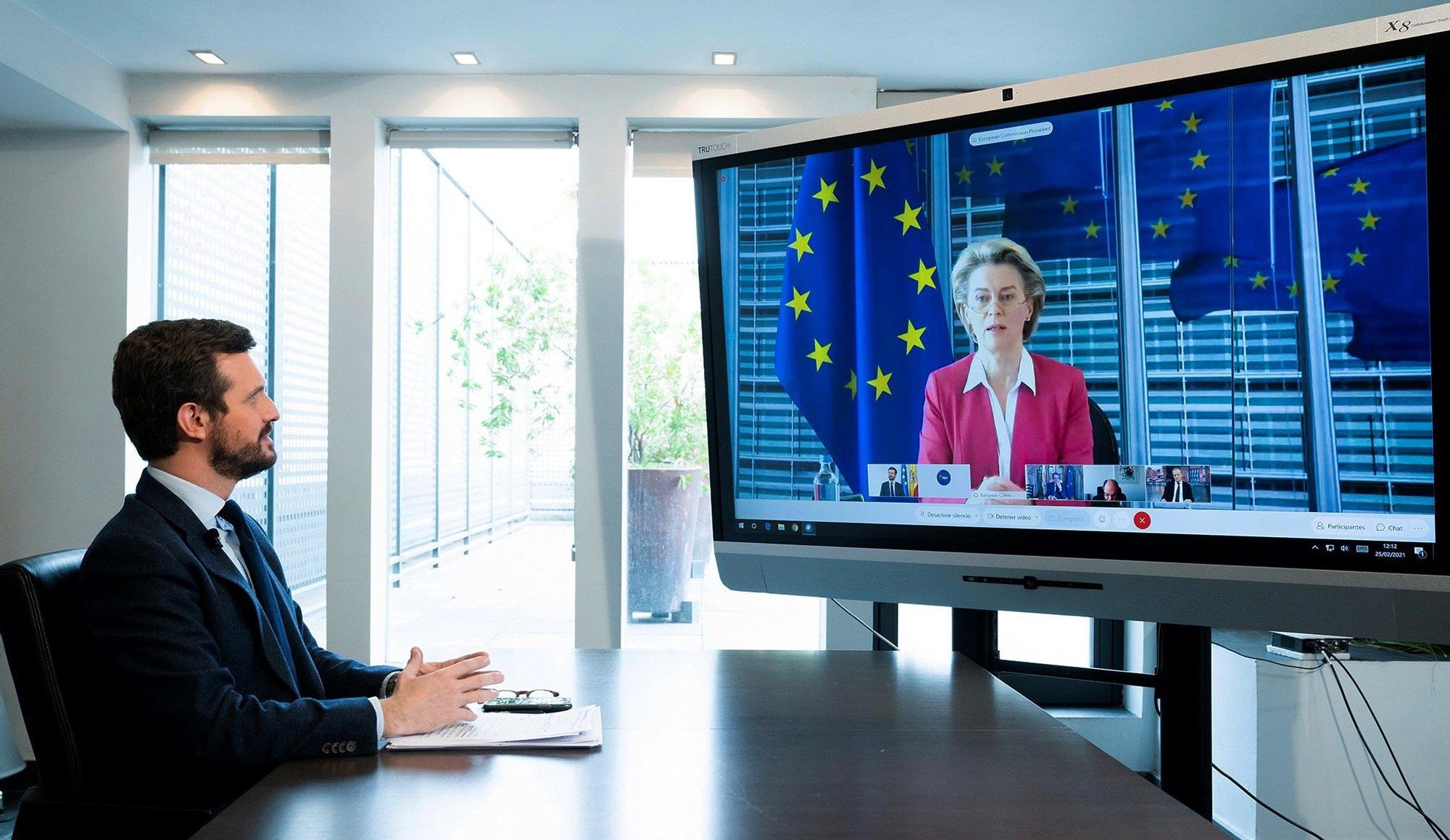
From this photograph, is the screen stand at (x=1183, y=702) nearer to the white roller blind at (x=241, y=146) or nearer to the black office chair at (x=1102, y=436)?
the black office chair at (x=1102, y=436)

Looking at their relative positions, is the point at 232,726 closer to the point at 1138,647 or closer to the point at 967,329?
the point at 967,329

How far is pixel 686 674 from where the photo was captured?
5.83 feet

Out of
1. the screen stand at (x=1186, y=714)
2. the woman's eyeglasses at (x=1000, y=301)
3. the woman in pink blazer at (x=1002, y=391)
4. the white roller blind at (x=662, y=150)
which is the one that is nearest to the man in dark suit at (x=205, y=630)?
the woman in pink blazer at (x=1002, y=391)

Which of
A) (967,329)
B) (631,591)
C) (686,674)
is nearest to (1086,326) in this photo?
(967,329)

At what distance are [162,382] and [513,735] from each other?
0.90 meters

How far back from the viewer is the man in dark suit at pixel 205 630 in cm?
130

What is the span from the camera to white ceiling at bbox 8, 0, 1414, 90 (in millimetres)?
3217

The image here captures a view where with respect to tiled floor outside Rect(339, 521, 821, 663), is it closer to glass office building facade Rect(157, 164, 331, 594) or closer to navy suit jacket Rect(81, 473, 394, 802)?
glass office building facade Rect(157, 164, 331, 594)

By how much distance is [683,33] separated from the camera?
343 centimetres

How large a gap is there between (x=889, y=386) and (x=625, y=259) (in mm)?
2075

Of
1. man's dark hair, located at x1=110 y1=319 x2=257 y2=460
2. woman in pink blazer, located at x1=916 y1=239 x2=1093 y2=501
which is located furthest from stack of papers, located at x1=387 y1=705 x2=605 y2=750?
woman in pink blazer, located at x1=916 y1=239 x2=1093 y2=501

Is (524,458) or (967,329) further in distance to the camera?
(524,458)

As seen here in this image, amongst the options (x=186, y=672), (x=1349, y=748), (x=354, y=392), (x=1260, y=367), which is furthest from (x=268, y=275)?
(x=1349, y=748)

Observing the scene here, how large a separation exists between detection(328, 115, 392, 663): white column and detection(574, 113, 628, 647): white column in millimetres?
843
